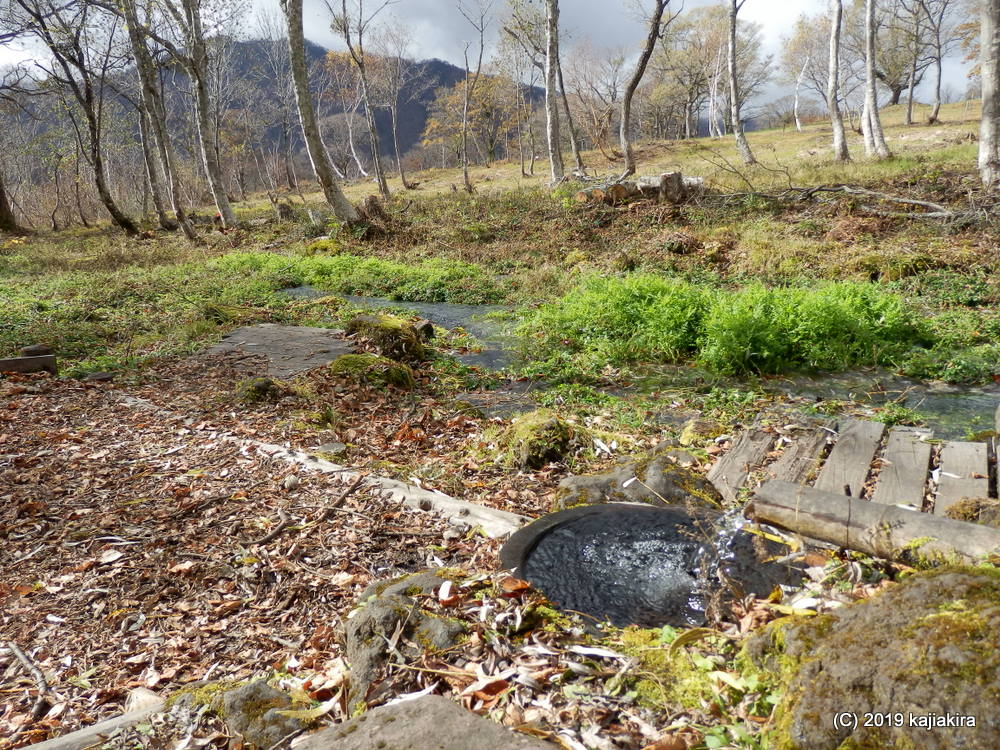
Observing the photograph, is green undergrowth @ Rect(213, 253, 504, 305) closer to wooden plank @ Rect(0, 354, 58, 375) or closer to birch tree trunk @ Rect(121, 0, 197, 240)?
birch tree trunk @ Rect(121, 0, 197, 240)

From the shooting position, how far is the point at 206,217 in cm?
2841

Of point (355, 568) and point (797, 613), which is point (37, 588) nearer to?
point (355, 568)

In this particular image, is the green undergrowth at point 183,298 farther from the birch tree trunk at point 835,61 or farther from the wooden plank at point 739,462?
the birch tree trunk at point 835,61

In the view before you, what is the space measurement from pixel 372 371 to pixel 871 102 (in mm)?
20090

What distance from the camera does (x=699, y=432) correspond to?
211 inches

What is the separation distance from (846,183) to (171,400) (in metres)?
15.8

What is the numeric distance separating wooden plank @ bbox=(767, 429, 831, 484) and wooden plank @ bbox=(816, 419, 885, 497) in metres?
0.10

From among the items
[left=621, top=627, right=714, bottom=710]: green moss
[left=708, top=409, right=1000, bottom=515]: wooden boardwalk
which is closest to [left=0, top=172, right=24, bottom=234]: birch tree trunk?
[left=708, top=409, right=1000, bottom=515]: wooden boardwalk

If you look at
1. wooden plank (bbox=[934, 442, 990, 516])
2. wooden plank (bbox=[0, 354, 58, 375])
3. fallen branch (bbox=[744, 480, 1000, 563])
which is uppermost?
wooden plank (bbox=[0, 354, 58, 375])

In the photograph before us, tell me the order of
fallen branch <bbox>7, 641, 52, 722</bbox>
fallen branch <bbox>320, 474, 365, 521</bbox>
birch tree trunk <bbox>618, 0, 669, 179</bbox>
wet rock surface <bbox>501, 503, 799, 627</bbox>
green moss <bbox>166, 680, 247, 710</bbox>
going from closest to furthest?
green moss <bbox>166, 680, 247, 710</bbox>, fallen branch <bbox>7, 641, 52, 722</bbox>, wet rock surface <bbox>501, 503, 799, 627</bbox>, fallen branch <bbox>320, 474, 365, 521</bbox>, birch tree trunk <bbox>618, 0, 669, 179</bbox>

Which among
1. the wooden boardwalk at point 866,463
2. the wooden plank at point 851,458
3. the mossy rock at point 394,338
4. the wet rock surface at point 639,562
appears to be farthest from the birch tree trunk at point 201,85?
the wooden plank at point 851,458

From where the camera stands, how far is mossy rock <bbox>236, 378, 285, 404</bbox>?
21.2 feet

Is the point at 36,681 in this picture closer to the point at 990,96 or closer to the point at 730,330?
the point at 730,330

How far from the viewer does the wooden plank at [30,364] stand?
24.0 feet
